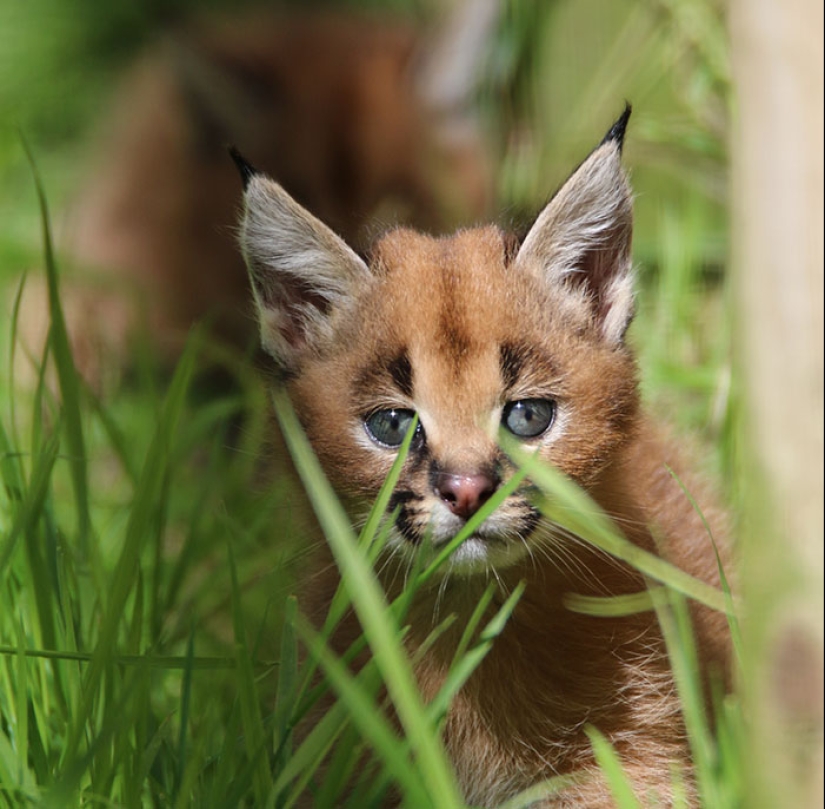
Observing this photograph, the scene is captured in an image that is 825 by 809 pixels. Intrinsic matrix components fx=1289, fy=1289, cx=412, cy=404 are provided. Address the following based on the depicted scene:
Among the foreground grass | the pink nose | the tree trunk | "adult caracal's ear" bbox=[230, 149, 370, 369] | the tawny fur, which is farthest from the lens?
the tawny fur

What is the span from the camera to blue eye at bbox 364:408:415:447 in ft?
5.42

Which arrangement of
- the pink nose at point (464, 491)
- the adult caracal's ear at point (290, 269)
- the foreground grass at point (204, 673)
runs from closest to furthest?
1. the foreground grass at point (204, 673)
2. the pink nose at point (464, 491)
3. the adult caracal's ear at point (290, 269)

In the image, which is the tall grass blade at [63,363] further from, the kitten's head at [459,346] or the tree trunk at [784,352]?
the tree trunk at [784,352]

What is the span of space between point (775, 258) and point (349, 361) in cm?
→ 74

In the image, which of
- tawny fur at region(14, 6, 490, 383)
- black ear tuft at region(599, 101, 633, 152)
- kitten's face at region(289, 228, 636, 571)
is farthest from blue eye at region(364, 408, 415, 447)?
tawny fur at region(14, 6, 490, 383)

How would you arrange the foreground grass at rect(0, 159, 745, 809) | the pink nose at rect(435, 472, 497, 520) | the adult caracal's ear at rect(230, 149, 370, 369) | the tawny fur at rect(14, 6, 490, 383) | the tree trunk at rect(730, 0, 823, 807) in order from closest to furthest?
the tree trunk at rect(730, 0, 823, 807) → the foreground grass at rect(0, 159, 745, 809) → the pink nose at rect(435, 472, 497, 520) → the adult caracal's ear at rect(230, 149, 370, 369) → the tawny fur at rect(14, 6, 490, 383)

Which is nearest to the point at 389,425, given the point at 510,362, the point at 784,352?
A: the point at 510,362

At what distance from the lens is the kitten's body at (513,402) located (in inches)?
65.4

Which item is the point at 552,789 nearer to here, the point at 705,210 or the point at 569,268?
the point at 569,268

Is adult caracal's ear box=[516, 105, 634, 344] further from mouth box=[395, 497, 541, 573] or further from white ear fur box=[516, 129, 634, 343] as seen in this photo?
mouth box=[395, 497, 541, 573]

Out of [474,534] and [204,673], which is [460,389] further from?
[204,673]

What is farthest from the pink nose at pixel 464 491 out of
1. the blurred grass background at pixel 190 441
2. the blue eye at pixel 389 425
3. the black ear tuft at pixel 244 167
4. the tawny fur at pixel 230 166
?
the tawny fur at pixel 230 166

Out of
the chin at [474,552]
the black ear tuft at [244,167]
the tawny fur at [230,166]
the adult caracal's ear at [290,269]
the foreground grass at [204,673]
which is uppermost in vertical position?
the tawny fur at [230,166]

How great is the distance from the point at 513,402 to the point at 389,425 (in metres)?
0.16
